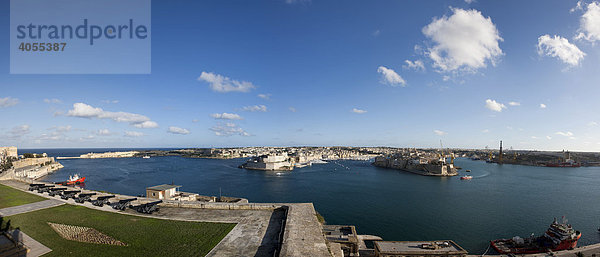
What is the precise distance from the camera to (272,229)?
44.9 feet

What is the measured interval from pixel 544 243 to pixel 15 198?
1927 inches

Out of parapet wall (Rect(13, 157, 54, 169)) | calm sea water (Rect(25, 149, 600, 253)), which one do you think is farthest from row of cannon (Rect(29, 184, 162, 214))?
parapet wall (Rect(13, 157, 54, 169))

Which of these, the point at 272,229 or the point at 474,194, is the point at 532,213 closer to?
the point at 474,194

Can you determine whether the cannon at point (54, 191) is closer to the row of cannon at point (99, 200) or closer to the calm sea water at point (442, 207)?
the row of cannon at point (99, 200)

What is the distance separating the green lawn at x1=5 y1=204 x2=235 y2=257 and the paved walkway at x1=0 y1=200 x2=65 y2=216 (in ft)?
A: 3.85

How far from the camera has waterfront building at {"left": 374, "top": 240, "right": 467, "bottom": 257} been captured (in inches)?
590

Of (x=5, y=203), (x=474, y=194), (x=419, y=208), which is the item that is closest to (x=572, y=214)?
(x=474, y=194)

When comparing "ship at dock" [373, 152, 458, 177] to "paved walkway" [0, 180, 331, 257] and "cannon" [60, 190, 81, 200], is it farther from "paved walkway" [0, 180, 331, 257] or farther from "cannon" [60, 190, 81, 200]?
"cannon" [60, 190, 81, 200]

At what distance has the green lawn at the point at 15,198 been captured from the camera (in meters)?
19.3

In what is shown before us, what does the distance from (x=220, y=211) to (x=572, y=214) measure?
1952 inches

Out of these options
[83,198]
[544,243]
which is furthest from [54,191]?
[544,243]

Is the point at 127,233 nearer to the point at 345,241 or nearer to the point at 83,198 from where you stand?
the point at 83,198

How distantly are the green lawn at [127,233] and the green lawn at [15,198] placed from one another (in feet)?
15.8

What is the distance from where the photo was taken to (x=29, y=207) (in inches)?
714
